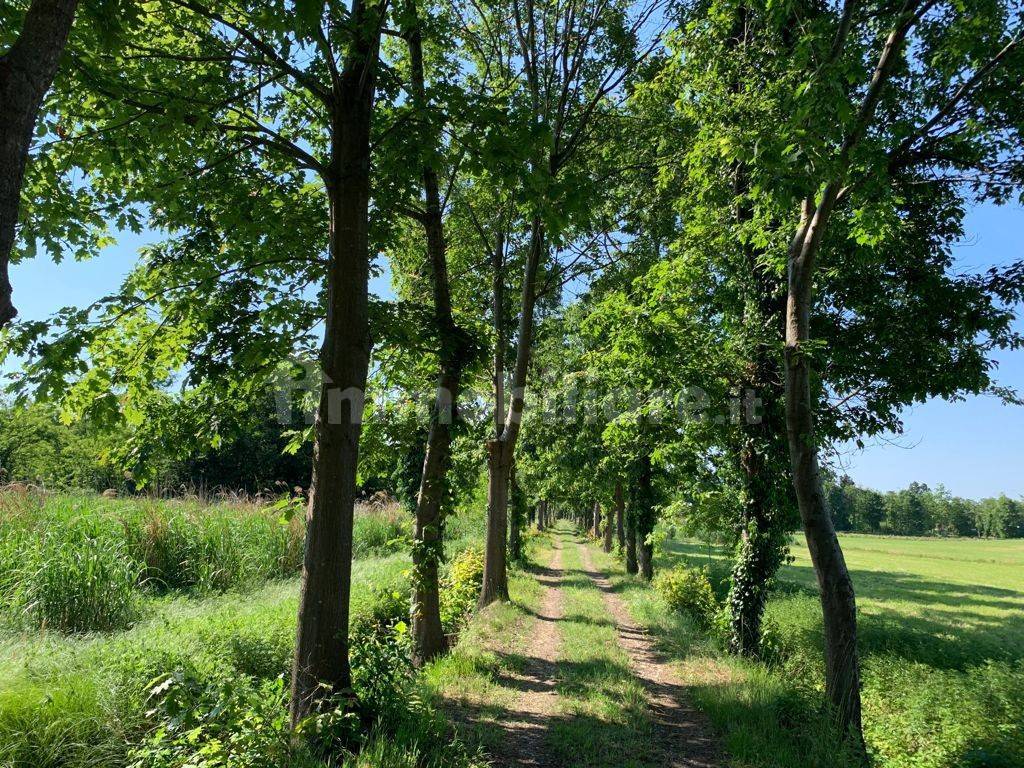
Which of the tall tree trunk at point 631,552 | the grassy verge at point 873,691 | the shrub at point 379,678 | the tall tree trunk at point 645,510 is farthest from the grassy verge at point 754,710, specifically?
the tall tree trunk at point 631,552

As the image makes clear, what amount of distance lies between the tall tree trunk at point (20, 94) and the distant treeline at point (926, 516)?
470 feet

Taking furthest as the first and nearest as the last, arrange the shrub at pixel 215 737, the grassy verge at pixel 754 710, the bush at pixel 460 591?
the bush at pixel 460 591, the grassy verge at pixel 754 710, the shrub at pixel 215 737

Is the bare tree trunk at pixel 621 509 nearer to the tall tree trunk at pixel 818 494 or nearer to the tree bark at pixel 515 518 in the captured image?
the tree bark at pixel 515 518

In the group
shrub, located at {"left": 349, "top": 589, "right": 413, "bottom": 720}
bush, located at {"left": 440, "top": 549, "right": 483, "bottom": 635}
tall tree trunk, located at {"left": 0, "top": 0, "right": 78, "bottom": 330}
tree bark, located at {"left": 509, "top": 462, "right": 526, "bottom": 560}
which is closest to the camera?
tall tree trunk, located at {"left": 0, "top": 0, "right": 78, "bottom": 330}

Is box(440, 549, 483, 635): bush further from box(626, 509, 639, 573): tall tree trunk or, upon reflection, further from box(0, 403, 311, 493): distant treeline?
box(626, 509, 639, 573): tall tree trunk

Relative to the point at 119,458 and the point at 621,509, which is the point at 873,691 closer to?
the point at 119,458

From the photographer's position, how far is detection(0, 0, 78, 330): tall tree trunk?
2.09 m

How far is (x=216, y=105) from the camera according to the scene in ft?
15.0

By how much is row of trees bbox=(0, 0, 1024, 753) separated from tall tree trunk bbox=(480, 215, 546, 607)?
0.07 metres

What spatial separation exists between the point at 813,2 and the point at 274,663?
37.3 ft

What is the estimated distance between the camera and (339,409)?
4.69m

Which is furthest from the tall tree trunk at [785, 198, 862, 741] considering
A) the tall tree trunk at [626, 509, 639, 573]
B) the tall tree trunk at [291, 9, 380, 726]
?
the tall tree trunk at [626, 509, 639, 573]

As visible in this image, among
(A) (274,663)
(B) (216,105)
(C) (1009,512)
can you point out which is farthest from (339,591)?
(C) (1009,512)

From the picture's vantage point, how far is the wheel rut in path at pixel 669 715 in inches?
206
